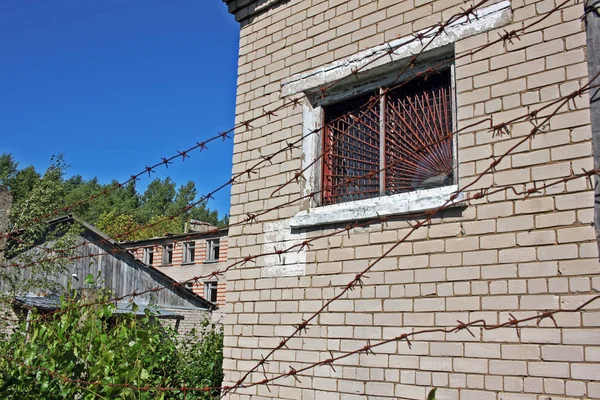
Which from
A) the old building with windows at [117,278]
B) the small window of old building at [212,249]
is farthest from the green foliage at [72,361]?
the small window of old building at [212,249]

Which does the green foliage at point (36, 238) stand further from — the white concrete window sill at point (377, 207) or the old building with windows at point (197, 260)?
the old building with windows at point (197, 260)

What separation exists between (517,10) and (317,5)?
74.7 inches

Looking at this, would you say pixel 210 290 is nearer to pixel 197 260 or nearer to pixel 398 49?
pixel 197 260

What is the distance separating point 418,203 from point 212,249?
Answer: 28.8 m

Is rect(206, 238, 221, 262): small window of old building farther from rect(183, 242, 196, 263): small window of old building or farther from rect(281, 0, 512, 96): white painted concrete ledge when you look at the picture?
rect(281, 0, 512, 96): white painted concrete ledge

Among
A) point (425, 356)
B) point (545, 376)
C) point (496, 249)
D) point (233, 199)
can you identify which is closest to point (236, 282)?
point (233, 199)

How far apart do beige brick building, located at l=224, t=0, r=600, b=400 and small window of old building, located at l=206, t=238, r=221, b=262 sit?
26.8 m

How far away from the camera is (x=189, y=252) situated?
3362cm

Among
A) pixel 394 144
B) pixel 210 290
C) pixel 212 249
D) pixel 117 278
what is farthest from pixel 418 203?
pixel 210 290

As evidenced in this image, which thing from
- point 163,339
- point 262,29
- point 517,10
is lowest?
point 163,339

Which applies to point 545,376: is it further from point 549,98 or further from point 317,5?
point 317,5

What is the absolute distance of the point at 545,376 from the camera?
3.50m

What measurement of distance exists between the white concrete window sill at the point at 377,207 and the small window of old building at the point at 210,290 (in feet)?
91.7

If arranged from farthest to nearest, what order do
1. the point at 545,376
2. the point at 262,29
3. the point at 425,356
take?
the point at 262,29
the point at 425,356
the point at 545,376
